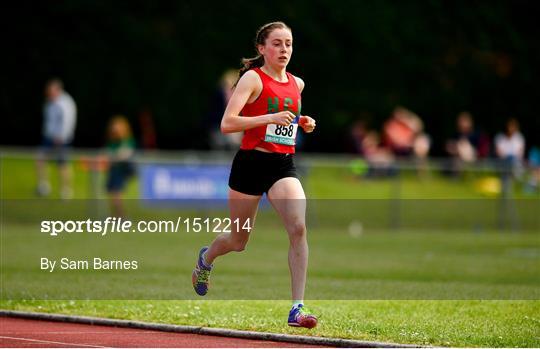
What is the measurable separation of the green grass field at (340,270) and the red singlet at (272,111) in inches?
59.5

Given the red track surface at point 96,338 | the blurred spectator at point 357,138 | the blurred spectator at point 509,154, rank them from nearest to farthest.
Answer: the red track surface at point 96,338
the blurred spectator at point 509,154
the blurred spectator at point 357,138

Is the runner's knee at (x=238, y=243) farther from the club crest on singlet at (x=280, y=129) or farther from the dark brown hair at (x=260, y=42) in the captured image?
the dark brown hair at (x=260, y=42)

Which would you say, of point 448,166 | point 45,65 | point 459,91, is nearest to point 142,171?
point 448,166

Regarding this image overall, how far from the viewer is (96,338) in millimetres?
10266

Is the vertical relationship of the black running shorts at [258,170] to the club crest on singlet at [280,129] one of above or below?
below

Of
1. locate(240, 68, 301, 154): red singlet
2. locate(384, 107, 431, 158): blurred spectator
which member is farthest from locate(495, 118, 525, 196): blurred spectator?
locate(240, 68, 301, 154): red singlet

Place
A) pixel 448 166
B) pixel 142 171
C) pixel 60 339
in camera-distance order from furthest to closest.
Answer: pixel 448 166 < pixel 142 171 < pixel 60 339

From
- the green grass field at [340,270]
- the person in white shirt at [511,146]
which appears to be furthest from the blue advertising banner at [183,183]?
the person in white shirt at [511,146]

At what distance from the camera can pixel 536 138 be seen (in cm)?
3631

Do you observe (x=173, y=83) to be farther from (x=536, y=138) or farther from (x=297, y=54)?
(x=536, y=138)

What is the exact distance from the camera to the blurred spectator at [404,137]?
33.2 metres

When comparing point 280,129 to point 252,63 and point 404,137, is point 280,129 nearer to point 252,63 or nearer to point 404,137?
point 252,63

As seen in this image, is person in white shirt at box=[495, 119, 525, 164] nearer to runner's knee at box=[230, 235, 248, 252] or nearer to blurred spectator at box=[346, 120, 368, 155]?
blurred spectator at box=[346, 120, 368, 155]

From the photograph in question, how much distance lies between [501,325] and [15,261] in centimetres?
804
